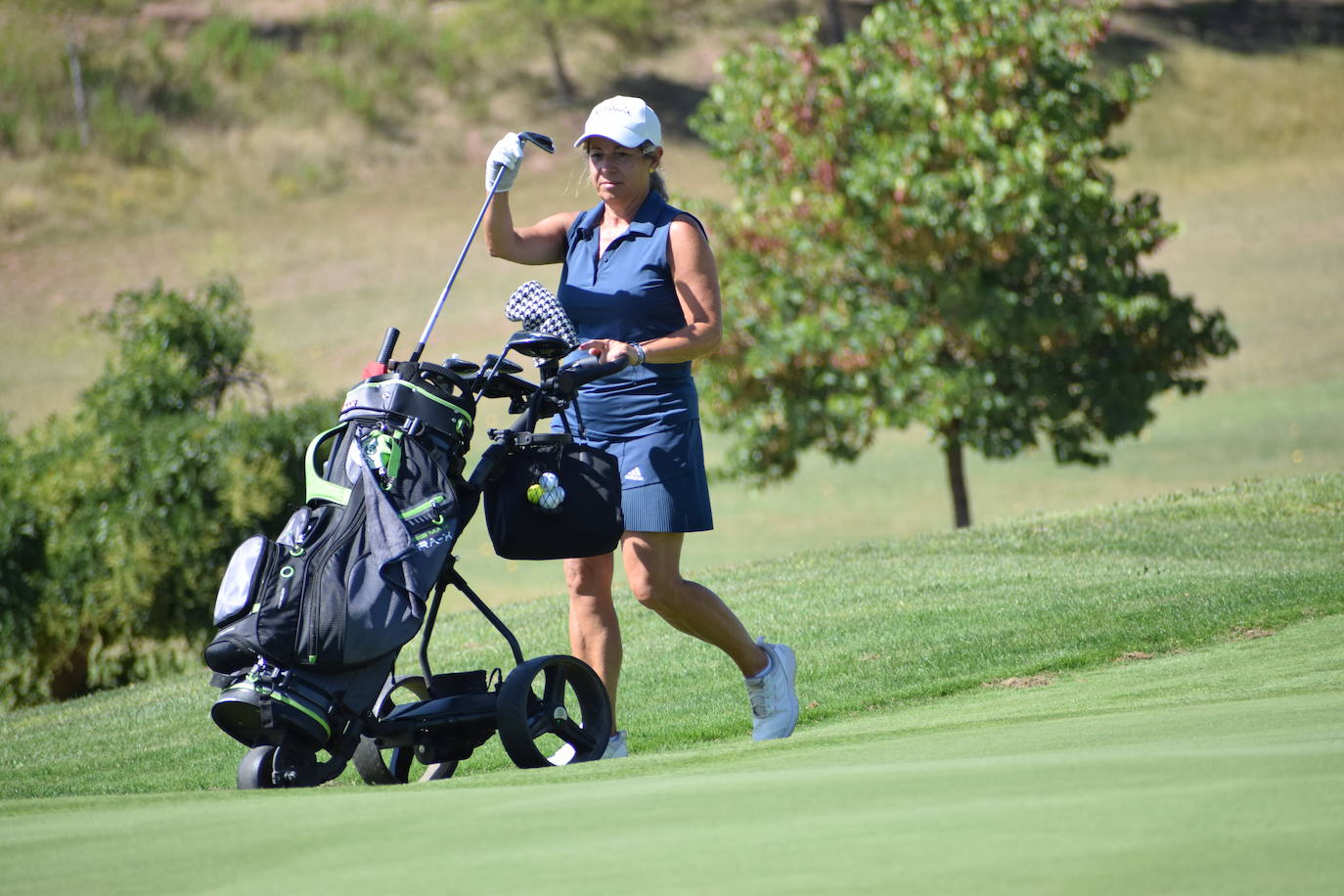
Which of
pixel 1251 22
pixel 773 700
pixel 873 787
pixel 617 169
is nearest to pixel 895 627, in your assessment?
pixel 773 700

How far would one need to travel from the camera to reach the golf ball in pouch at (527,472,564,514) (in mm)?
5246

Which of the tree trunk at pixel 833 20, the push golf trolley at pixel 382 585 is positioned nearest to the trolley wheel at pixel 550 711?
the push golf trolley at pixel 382 585

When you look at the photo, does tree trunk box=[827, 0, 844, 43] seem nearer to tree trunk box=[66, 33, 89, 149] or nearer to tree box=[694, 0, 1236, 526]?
tree trunk box=[66, 33, 89, 149]

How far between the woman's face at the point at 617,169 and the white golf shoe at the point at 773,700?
1.74m

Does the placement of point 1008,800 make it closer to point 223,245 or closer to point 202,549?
point 202,549

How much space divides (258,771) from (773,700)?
6.71 feet

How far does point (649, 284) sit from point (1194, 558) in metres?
5.89

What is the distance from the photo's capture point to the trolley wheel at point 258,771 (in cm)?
473

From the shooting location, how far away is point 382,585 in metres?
4.84

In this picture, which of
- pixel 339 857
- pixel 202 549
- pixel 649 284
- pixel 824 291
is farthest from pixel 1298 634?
pixel 824 291

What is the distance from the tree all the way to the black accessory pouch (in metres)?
11.8

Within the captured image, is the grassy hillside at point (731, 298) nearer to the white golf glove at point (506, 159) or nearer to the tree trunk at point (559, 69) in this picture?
the tree trunk at point (559, 69)

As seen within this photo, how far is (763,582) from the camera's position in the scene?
10664 mm

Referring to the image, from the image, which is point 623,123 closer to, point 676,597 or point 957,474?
point 676,597
